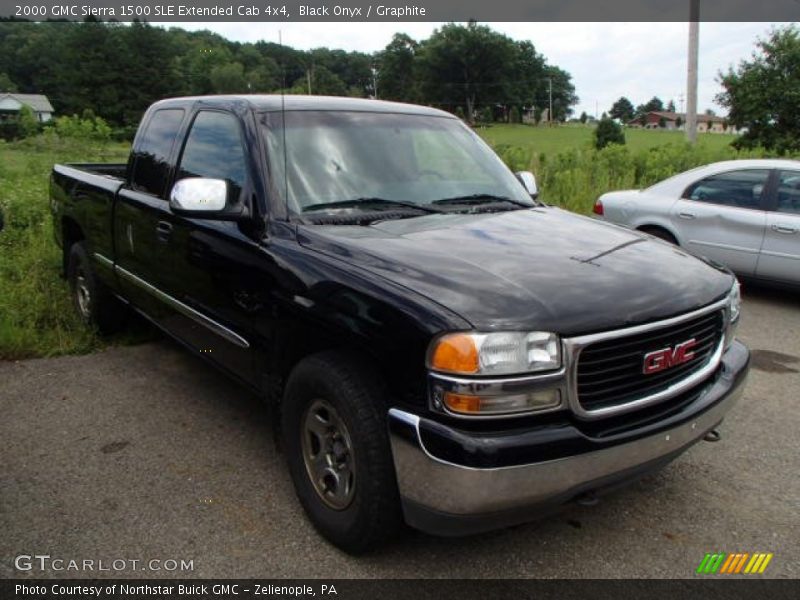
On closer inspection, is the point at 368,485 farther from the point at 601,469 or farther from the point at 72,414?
the point at 72,414

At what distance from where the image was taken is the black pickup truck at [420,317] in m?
2.15

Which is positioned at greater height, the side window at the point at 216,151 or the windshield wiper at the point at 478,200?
the side window at the point at 216,151

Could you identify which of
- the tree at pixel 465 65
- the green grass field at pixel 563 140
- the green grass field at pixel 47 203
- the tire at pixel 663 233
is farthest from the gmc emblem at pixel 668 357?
the tree at pixel 465 65

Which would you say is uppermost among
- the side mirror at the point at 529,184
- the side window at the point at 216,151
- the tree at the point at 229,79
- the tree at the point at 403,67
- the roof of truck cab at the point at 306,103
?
the tree at the point at 403,67

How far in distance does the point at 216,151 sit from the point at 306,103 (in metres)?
0.56

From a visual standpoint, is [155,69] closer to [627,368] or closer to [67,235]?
[67,235]

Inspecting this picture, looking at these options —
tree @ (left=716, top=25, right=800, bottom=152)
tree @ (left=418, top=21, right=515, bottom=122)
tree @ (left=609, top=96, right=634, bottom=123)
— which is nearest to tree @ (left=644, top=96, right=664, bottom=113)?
tree @ (left=609, top=96, right=634, bottom=123)

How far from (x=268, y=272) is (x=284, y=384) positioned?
Answer: 1.65ft

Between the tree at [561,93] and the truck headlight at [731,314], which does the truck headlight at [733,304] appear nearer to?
the truck headlight at [731,314]

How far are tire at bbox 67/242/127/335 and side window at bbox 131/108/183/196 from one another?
112 centimetres

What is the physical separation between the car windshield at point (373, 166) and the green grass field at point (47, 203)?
116 inches

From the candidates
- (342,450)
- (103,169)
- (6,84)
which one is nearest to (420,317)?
(342,450)

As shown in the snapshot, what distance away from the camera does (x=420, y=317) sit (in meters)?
2.21

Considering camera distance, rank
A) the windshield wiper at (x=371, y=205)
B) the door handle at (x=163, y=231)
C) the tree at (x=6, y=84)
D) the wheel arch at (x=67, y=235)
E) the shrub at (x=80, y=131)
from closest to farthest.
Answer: the windshield wiper at (x=371, y=205)
the door handle at (x=163, y=231)
the wheel arch at (x=67, y=235)
the shrub at (x=80, y=131)
the tree at (x=6, y=84)
